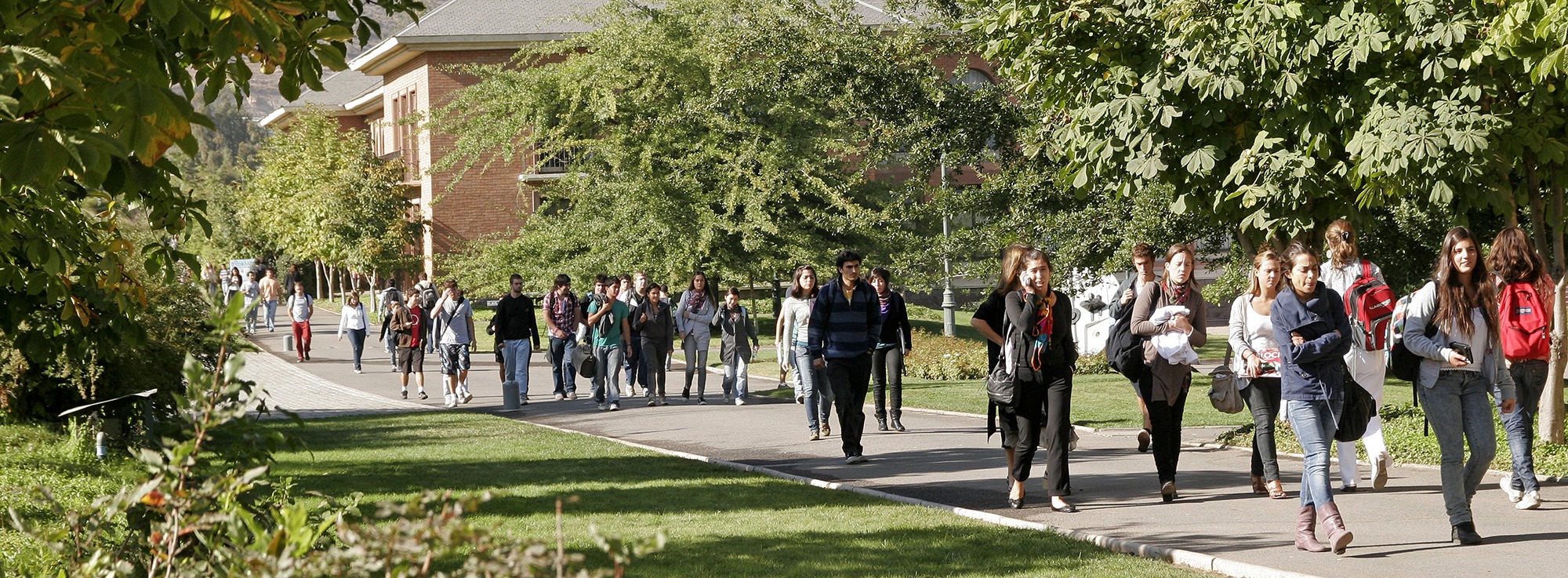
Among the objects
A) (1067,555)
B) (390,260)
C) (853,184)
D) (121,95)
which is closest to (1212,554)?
(1067,555)

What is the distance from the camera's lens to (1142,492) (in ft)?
33.3

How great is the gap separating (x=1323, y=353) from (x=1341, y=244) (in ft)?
8.09

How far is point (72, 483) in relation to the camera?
10.5m

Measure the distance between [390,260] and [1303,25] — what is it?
41.3 metres

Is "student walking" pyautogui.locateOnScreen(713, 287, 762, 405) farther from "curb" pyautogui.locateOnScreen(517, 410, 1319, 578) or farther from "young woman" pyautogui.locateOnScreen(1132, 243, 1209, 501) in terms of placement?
"young woman" pyautogui.locateOnScreen(1132, 243, 1209, 501)

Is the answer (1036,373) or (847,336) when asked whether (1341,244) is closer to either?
(1036,373)

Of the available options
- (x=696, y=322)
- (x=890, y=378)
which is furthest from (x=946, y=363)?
(x=890, y=378)

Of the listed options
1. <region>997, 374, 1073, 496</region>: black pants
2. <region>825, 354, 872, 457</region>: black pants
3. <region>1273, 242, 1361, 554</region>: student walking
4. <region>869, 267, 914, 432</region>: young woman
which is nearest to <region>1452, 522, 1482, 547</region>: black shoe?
<region>1273, 242, 1361, 554</region>: student walking

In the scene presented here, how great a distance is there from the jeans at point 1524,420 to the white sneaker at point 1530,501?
3 cm

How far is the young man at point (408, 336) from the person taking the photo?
2069 cm

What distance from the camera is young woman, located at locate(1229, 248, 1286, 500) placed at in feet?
29.7

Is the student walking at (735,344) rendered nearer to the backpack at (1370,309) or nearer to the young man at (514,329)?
the young man at (514,329)

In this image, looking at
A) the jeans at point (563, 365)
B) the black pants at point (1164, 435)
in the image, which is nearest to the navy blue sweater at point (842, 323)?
the black pants at point (1164, 435)

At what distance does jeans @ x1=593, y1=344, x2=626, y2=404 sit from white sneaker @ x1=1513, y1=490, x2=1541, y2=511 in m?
11.8
